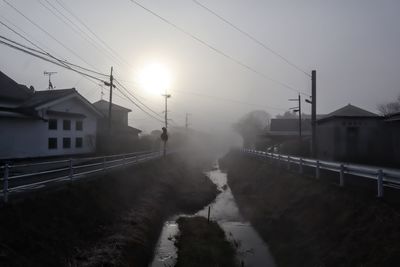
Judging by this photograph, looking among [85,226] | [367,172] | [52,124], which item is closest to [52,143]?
Answer: [52,124]

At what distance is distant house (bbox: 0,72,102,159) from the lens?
2309 cm

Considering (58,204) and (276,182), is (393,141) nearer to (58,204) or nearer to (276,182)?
(276,182)

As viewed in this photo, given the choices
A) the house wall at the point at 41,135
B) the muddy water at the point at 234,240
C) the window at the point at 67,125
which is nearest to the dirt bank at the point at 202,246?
the muddy water at the point at 234,240

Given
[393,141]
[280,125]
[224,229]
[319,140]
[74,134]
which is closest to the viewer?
[224,229]

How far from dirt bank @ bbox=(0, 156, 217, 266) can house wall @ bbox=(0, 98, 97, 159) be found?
29.4 feet

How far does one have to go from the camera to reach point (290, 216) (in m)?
13.6

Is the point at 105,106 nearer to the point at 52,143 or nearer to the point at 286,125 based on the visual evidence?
the point at 52,143

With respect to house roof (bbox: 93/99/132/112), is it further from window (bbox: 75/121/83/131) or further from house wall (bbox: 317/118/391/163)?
house wall (bbox: 317/118/391/163)

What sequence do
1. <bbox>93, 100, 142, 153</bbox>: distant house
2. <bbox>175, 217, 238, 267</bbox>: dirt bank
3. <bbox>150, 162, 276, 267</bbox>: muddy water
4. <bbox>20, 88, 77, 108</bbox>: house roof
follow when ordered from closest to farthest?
<bbox>175, 217, 238, 267</bbox>: dirt bank → <bbox>150, 162, 276, 267</bbox>: muddy water → <bbox>20, 88, 77, 108</bbox>: house roof → <bbox>93, 100, 142, 153</bbox>: distant house

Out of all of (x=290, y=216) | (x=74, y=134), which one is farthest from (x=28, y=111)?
(x=290, y=216)

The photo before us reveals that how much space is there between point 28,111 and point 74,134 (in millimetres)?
6199

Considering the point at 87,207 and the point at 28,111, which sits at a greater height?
the point at 28,111

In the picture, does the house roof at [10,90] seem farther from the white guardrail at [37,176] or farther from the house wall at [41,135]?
the white guardrail at [37,176]

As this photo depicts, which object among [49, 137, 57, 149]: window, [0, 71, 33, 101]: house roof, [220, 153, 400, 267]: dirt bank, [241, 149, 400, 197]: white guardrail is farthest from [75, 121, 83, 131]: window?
[241, 149, 400, 197]: white guardrail
